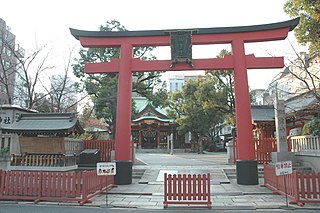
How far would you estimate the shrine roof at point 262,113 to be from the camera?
20.2m

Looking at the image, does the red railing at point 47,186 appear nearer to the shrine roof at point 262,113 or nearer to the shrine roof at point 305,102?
the shrine roof at point 305,102

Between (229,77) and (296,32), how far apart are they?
13.0 meters

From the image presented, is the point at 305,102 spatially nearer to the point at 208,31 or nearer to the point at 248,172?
the point at 248,172

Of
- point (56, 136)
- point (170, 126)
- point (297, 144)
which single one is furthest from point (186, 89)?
point (56, 136)

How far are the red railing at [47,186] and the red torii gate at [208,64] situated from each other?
3.18 m

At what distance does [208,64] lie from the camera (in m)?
Answer: 12.4

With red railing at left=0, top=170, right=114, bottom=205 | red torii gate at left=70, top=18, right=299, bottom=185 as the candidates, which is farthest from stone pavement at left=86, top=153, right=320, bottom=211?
red torii gate at left=70, top=18, right=299, bottom=185

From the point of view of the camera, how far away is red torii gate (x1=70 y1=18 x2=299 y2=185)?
38.2 feet

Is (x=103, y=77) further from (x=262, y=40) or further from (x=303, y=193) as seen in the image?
(x=303, y=193)

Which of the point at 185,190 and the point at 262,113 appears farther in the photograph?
the point at 262,113

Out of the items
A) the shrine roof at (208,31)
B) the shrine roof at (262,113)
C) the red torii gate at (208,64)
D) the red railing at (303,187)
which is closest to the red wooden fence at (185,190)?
the red railing at (303,187)

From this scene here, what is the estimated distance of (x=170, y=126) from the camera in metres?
39.2

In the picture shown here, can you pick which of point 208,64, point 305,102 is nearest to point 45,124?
point 208,64

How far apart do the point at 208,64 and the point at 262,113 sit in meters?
11.6
